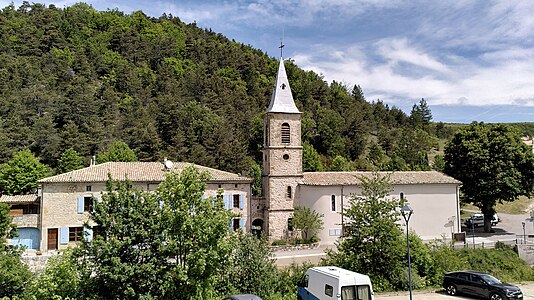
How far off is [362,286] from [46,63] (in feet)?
226

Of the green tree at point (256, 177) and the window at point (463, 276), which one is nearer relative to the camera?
the window at point (463, 276)

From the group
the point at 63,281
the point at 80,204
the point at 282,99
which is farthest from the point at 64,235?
the point at 282,99

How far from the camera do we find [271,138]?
34.8 metres

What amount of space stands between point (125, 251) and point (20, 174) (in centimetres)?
3254

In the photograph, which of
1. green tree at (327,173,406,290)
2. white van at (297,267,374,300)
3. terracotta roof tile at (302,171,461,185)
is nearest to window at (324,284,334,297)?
white van at (297,267,374,300)

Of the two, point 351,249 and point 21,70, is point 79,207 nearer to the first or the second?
point 351,249

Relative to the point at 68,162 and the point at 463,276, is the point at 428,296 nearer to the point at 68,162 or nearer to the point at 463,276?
the point at 463,276

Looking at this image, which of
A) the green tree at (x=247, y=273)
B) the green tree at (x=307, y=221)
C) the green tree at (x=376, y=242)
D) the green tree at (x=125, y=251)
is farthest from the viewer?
the green tree at (x=307, y=221)

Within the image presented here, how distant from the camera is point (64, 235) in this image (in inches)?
1118

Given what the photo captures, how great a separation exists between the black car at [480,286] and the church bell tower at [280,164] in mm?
15916

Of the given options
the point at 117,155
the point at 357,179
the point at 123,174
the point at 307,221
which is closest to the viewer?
the point at 123,174

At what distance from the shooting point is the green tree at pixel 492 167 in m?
37.1

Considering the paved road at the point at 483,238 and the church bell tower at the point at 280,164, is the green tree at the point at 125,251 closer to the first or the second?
the paved road at the point at 483,238

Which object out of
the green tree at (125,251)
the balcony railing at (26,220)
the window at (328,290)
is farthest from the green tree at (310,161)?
the green tree at (125,251)
